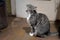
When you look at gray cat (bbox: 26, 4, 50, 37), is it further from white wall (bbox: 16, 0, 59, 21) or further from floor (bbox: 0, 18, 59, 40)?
white wall (bbox: 16, 0, 59, 21)

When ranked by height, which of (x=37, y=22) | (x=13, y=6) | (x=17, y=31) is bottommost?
(x=17, y=31)

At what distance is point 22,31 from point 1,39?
1.46 feet

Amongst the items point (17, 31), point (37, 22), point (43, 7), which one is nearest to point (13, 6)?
point (43, 7)

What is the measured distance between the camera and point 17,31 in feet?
8.66

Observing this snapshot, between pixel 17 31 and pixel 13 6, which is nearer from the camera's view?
pixel 17 31

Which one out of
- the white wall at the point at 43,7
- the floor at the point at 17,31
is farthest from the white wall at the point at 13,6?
the floor at the point at 17,31

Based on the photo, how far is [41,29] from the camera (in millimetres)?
2385

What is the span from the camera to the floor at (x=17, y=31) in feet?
7.93

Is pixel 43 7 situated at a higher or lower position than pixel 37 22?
higher

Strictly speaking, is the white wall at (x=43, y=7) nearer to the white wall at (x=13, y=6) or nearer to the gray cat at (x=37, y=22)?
the white wall at (x=13, y=6)

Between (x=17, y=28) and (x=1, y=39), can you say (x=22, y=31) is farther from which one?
(x=1, y=39)

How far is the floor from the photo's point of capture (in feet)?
7.93

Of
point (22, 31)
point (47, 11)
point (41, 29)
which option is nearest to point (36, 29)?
point (41, 29)

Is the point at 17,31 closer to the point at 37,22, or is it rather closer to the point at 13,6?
the point at 37,22
